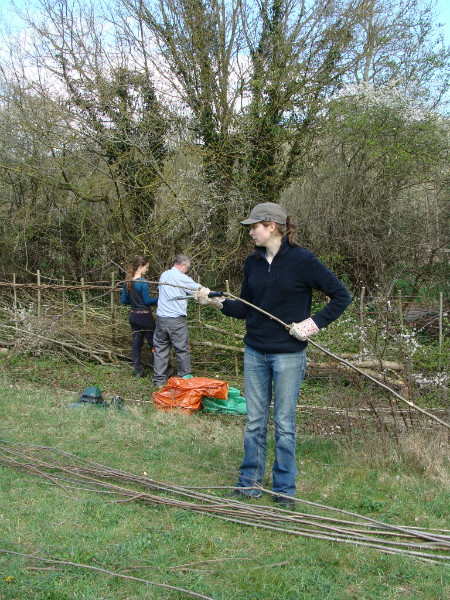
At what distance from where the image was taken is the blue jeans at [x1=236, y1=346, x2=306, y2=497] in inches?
141

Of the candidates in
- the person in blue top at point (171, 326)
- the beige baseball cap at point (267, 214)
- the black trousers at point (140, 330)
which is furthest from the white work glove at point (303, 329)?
the black trousers at point (140, 330)

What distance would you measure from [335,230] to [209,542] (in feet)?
32.3

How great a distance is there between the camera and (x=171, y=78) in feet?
38.1

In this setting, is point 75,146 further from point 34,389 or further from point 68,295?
point 34,389

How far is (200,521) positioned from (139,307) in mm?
4821

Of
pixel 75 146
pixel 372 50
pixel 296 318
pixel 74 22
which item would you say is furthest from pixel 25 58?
pixel 296 318

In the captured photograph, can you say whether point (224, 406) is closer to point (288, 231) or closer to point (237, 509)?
point (237, 509)

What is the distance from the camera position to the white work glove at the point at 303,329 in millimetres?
3443

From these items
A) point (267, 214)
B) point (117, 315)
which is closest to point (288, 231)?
point (267, 214)

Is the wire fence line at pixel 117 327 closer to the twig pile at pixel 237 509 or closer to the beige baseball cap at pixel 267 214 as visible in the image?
the twig pile at pixel 237 509

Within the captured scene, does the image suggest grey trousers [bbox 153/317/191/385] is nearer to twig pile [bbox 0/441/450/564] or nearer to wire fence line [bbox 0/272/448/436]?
wire fence line [bbox 0/272/448/436]

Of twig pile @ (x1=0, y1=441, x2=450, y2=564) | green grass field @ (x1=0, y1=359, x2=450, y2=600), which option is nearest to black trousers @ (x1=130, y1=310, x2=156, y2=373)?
green grass field @ (x1=0, y1=359, x2=450, y2=600)

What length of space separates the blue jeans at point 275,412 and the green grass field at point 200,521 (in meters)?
0.19

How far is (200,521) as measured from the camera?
330cm
